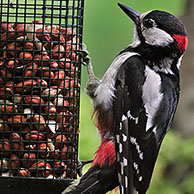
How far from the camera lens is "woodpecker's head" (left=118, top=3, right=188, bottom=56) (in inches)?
136

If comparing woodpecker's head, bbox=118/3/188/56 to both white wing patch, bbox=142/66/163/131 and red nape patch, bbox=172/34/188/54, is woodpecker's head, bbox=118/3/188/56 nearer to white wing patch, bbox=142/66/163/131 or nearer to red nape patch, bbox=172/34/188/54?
red nape patch, bbox=172/34/188/54

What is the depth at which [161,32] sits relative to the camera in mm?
3508

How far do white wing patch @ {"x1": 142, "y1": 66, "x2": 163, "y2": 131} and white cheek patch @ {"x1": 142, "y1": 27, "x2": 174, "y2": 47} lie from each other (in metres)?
0.22

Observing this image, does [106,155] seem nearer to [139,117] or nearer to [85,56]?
[139,117]

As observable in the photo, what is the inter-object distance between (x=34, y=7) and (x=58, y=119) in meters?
0.74

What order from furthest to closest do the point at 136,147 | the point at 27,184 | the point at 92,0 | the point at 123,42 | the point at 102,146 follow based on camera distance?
the point at 123,42
the point at 92,0
the point at 102,146
the point at 136,147
the point at 27,184

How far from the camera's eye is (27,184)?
10.4 ft

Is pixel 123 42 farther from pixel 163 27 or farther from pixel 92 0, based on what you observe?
pixel 163 27

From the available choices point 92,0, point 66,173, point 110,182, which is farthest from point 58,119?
point 92,0

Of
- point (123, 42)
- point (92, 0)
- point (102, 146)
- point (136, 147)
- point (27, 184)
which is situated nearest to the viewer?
point (27, 184)

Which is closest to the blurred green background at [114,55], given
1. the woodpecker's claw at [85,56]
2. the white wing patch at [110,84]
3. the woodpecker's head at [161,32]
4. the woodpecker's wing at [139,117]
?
the woodpecker's claw at [85,56]

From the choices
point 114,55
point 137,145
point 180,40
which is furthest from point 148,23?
point 114,55

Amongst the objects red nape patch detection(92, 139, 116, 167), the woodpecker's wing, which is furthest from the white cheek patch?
red nape patch detection(92, 139, 116, 167)

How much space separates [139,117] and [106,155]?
357 mm
